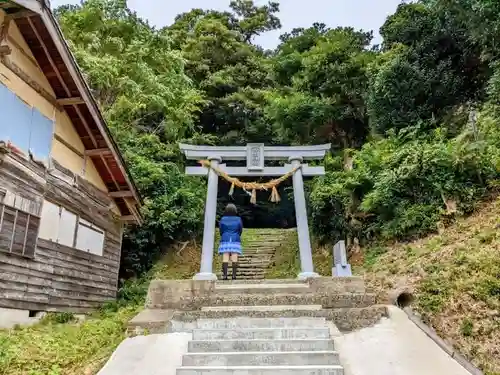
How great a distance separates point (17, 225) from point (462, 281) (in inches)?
308

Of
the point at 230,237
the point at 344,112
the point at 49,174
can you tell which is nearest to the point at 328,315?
the point at 230,237

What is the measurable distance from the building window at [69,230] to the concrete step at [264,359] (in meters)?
5.56

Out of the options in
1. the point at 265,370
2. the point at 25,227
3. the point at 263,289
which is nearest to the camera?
the point at 265,370

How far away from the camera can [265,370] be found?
4527 millimetres

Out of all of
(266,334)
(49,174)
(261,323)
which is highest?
(49,174)

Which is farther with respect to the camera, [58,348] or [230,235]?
[230,235]

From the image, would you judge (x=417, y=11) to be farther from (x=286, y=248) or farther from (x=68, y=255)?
(x=68, y=255)

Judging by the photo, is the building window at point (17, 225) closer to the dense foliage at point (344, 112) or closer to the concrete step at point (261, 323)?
the concrete step at point (261, 323)

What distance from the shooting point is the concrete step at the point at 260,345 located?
16.8 feet

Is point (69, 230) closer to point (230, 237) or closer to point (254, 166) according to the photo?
point (230, 237)

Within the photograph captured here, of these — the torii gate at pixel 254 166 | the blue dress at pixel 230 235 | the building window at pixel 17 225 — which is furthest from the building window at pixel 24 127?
the blue dress at pixel 230 235

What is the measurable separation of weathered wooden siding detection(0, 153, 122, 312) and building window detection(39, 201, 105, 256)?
134 mm

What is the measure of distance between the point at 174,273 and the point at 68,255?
6.28 m

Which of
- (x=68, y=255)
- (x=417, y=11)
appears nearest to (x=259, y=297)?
(x=68, y=255)
